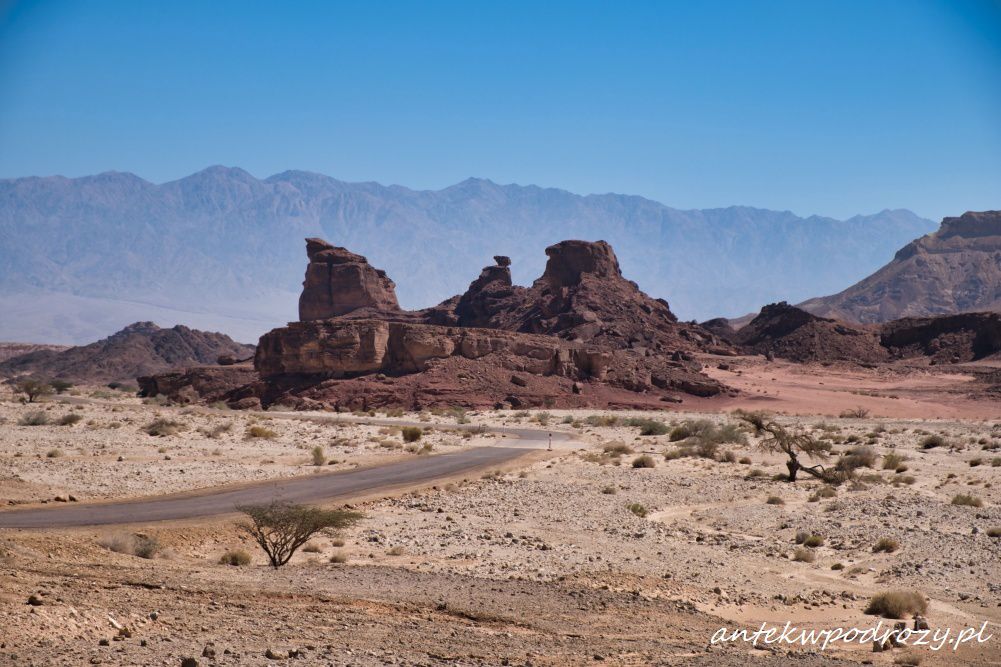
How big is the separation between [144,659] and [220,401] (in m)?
56.0

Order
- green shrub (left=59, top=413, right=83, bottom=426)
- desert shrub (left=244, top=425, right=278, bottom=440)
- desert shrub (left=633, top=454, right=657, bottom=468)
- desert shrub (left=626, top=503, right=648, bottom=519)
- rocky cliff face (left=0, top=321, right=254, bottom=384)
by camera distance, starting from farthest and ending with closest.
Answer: rocky cliff face (left=0, top=321, right=254, bottom=384)
green shrub (left=59, top=413, right=83, bottom=426)
desert shrub (left=244, top=425, right=278, bottom=440)
desert shrub (left=633, top=454, right=657, bottom=468)
desert shrub (left=626, top=503, right=648, bottom=519)

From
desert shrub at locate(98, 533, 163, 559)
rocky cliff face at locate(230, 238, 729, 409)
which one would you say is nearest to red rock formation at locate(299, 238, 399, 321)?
rocky cliff face at locate(230, 238, 729, 409)

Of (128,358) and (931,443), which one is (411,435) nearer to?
(931,443)

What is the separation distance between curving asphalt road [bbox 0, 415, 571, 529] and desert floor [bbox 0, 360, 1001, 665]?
1.22 meters

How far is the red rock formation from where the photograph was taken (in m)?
107

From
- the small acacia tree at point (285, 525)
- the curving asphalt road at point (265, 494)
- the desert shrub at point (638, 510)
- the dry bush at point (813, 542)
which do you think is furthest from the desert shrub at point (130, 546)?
the dry bush at point (813, 542)

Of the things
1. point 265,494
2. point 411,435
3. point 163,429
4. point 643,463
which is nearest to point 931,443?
point 643,463

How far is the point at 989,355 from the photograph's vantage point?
3780 inches

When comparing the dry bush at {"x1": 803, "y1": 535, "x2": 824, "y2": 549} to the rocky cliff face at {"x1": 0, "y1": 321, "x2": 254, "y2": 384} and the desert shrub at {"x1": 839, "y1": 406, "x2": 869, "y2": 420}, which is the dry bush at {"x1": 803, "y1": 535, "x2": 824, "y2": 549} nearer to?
the desert shrub at {"x1": 839, "y1": 406, "x2": 869, "y2": 420}

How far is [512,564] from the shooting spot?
57.8 feet

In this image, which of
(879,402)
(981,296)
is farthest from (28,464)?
(981,296)

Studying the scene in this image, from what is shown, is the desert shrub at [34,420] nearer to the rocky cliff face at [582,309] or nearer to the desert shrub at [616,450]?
the desert shrub at [616,450]

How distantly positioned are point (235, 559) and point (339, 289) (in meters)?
92.9

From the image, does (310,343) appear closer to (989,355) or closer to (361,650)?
(361,650)
